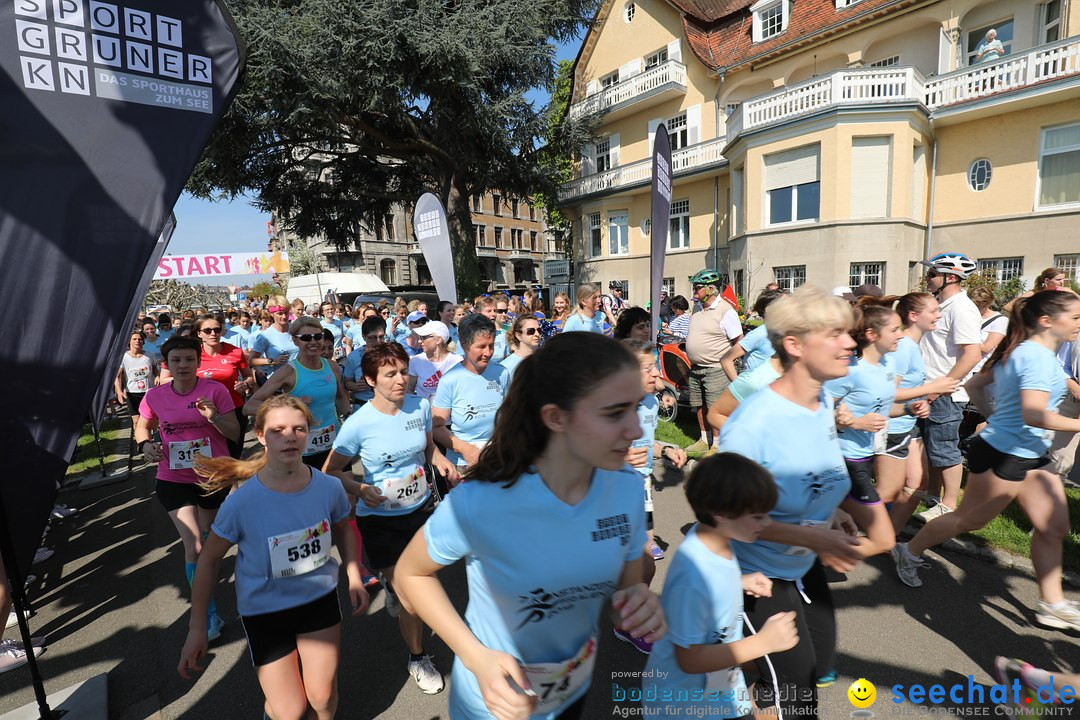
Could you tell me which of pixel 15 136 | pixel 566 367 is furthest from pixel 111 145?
pixel 566 367

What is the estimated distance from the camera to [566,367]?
1.45 meters

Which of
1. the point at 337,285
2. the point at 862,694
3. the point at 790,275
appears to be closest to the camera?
the point at 862,694

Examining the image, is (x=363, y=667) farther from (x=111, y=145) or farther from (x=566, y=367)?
(x=111, y=145)

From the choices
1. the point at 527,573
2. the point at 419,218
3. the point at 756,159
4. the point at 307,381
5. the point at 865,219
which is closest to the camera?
the point at 527,573

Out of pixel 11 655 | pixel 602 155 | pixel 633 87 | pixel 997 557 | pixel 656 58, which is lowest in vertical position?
pixel 11 655

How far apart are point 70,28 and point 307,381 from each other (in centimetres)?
270

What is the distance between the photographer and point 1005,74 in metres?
14.6

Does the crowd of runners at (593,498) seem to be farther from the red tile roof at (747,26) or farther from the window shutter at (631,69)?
the window shutter at (631,69)

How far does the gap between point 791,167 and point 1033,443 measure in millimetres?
16064

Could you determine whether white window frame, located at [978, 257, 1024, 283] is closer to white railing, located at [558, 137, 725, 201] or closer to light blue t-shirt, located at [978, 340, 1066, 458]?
white railing, located at [558, 137, 725, 201]

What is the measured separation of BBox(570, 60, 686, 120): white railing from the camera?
2186 centimetres

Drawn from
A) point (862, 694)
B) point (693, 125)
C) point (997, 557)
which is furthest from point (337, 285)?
point (862, 694)

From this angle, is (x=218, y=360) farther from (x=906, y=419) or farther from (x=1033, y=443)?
(x=1033, y=443)

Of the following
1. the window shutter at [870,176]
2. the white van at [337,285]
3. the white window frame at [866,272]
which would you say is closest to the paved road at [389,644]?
the white window frame at [866,272]
